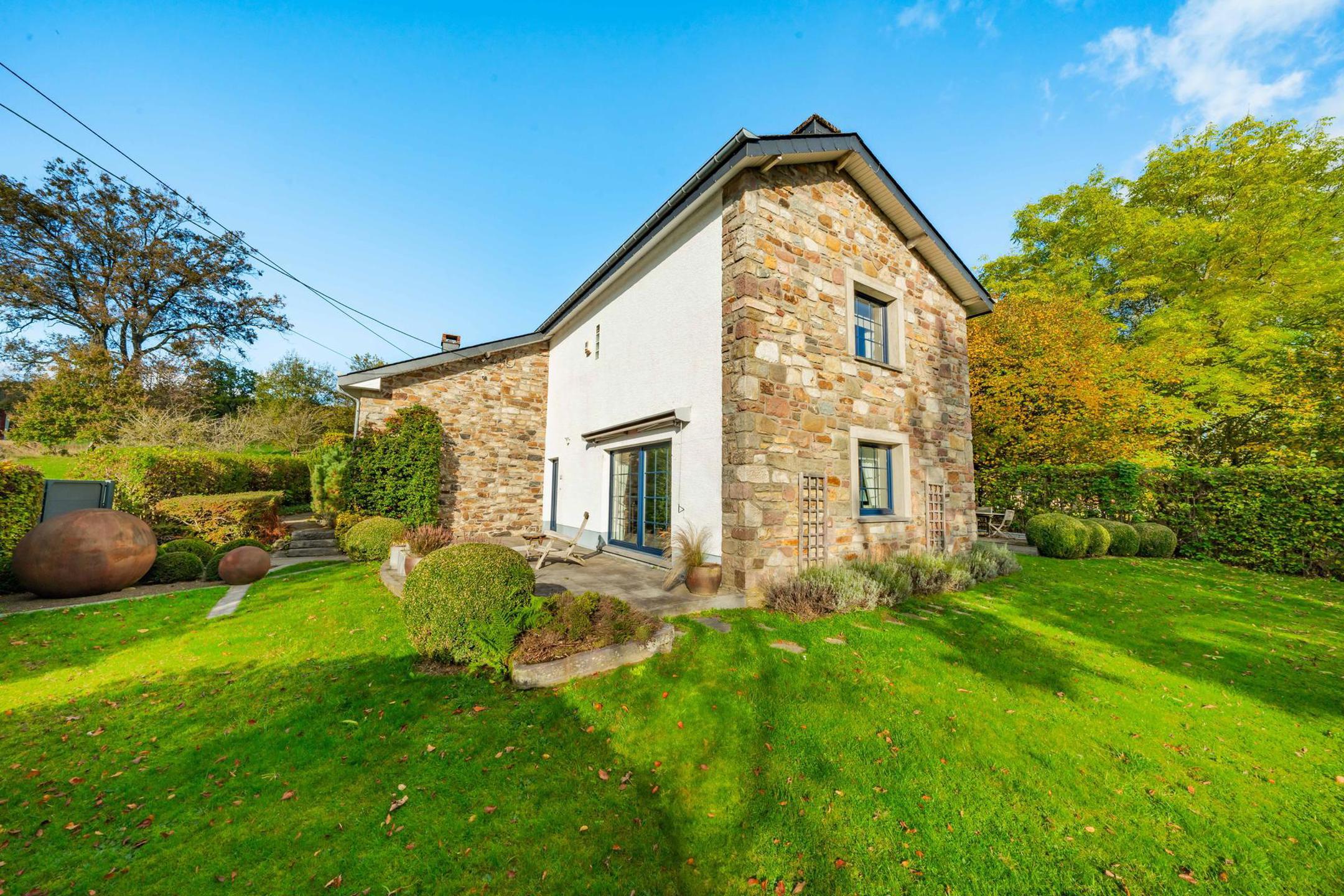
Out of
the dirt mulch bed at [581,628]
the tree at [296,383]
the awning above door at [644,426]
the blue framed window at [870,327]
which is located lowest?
the dirt mulch bed at [581,628]

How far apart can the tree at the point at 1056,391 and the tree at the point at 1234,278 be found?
1353mm

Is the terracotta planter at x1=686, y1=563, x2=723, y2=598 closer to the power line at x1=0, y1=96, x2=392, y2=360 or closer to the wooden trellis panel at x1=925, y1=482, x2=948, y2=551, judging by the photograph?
the wooden trellis panel at x1=925, y1=482, x2=948, y2=551

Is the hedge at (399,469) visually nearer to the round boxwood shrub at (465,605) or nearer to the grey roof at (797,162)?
the grey roof at (797,162)

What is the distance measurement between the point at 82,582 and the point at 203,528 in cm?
356

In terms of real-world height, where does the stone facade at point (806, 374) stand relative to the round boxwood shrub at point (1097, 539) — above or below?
above

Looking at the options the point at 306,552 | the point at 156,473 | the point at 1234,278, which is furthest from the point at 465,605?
the point at 1234,278

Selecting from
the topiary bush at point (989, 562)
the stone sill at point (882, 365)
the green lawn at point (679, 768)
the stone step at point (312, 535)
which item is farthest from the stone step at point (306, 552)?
the topiary bush at point (989, 562)

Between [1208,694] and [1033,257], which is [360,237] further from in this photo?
[1033,257]

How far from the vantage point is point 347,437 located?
11688 millimetres

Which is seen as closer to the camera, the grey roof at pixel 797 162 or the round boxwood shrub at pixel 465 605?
the round boxwood shrub at pixel 465 605

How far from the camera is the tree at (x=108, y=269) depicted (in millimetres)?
17672

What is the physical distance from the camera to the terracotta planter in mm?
5996

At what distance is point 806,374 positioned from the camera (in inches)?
268

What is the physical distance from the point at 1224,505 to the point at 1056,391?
5.00 metres
